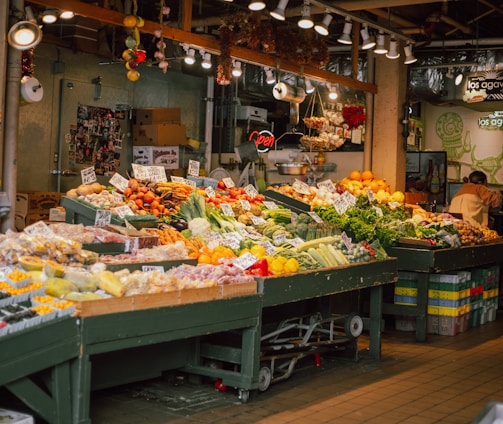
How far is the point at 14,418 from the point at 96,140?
8.09m

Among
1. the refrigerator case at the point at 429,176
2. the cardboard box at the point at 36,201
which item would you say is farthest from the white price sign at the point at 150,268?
the refrigerator case at the point at 429,176

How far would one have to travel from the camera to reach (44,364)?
4340mm

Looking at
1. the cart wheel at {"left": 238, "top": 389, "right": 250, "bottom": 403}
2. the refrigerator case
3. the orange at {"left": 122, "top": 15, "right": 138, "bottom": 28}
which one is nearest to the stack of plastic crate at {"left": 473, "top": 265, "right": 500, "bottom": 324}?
the refrigerator case

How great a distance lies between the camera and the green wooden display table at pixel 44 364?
4.19m

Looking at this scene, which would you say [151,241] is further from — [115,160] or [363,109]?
[363,109]

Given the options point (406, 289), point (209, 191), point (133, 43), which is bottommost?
point (406, 289)

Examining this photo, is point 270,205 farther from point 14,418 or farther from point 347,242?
point 14,418

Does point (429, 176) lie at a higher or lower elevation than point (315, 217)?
higher

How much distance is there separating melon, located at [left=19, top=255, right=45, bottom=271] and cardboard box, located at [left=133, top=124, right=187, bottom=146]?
702cm

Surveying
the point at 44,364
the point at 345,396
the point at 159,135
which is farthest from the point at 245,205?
the point at 44,364

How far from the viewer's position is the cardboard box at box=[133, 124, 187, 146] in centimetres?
1220

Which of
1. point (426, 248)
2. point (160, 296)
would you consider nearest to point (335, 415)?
point (160, 296)

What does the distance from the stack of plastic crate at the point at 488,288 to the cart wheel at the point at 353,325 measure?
10.3 ft

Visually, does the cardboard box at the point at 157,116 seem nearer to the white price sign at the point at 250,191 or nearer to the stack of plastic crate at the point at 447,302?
the white price sign at the point at 250,191
